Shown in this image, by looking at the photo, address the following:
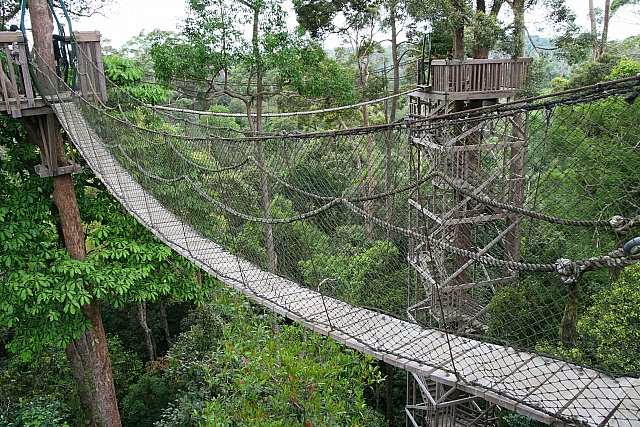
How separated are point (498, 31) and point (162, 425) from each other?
13.9ft

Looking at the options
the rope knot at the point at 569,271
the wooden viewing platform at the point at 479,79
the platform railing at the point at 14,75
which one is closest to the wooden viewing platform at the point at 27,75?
the platform railing at the point at 14,75

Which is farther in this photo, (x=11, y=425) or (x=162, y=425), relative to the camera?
(x=162, y=425)

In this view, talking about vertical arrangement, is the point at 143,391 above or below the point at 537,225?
below

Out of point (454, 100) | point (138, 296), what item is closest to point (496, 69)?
point (454, 100)

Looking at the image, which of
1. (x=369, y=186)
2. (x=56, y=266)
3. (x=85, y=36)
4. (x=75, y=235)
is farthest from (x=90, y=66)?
(x=369, y=186)

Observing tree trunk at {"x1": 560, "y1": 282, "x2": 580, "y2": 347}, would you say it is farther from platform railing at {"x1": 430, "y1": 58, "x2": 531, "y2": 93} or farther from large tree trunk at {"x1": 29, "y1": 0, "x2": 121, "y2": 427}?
large tree trunk at {"x1": 29, "y1": 0, "x2": 121, "y2": 427}

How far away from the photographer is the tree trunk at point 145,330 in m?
6.03

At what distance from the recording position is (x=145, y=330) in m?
6.09

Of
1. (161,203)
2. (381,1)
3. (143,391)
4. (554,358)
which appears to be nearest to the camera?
(554,358)

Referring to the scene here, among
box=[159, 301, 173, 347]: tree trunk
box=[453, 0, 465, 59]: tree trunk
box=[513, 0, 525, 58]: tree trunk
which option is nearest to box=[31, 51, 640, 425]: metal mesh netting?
box=[453, 0, 465, 59]: tree trunk

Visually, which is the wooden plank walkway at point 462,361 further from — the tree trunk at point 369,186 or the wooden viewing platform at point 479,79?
the wooden viewing platform at point 479,79

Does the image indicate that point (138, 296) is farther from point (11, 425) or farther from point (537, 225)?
point (537, 225)

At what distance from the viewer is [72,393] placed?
17.0ft

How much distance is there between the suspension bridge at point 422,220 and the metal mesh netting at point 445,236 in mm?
11
